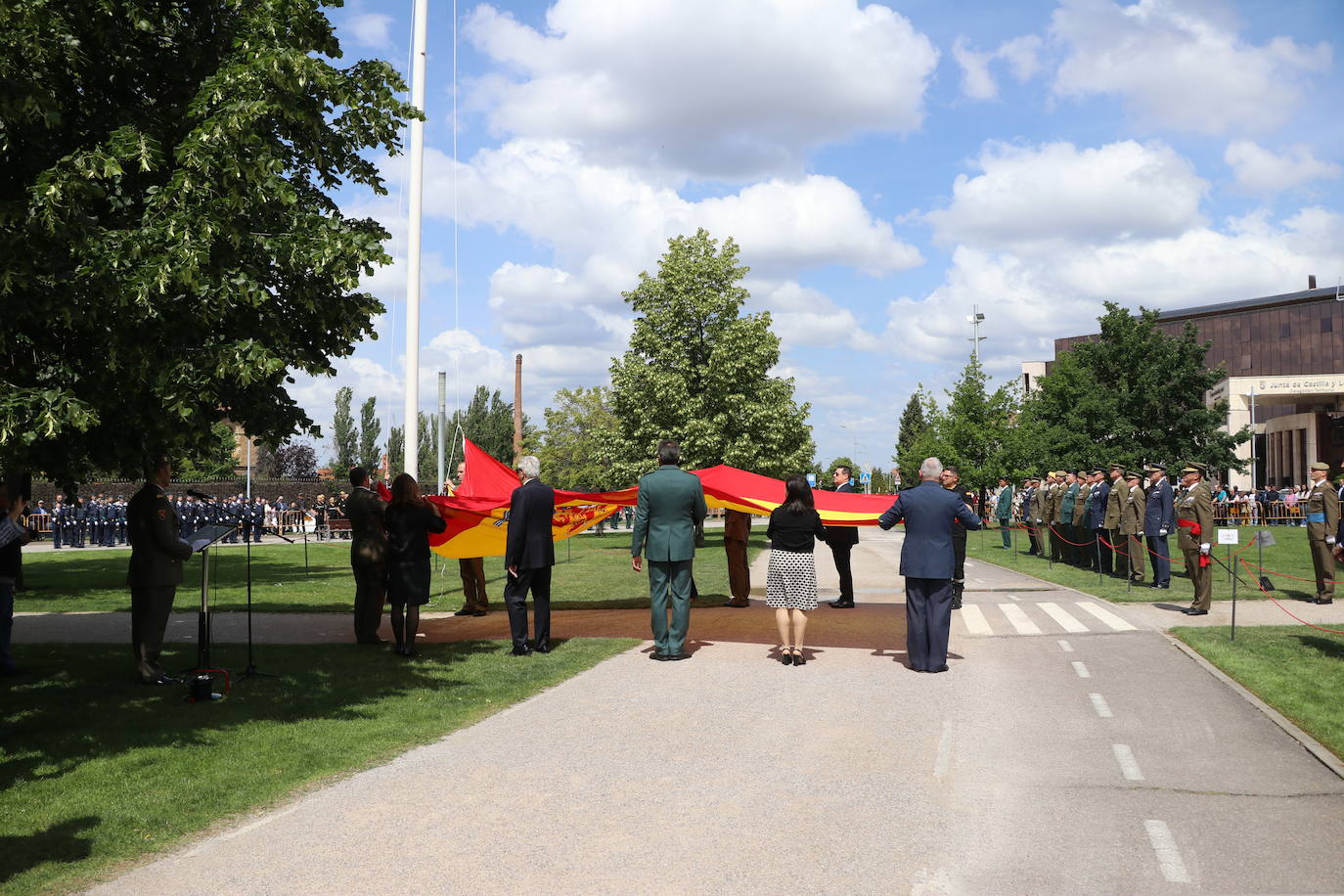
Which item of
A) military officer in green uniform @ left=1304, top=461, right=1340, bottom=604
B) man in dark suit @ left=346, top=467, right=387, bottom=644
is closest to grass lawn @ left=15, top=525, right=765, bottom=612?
man in dark suit @ left=346, top=467, right=387, bottom=644

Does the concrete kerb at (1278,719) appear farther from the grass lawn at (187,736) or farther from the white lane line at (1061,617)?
the grass lawn at (187,736)

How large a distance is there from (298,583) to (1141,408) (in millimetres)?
39939

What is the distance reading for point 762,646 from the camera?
468 inches

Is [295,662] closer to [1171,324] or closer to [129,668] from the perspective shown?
[129,668]

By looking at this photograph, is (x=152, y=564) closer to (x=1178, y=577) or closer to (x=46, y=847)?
(x=46, y=847)

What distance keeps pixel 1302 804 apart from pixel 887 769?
2.22 metres

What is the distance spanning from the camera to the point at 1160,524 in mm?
18453

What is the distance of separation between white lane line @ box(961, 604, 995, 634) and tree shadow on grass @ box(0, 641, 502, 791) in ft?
19.5

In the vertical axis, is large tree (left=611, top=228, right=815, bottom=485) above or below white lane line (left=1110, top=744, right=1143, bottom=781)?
above

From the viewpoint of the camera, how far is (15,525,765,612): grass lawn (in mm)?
17078

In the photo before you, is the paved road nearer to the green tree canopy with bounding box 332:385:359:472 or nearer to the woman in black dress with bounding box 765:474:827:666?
the woman in black dress with bounding box 765:474:827:666

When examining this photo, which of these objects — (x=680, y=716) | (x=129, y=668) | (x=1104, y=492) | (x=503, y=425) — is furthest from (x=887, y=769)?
(x=503, y=425)

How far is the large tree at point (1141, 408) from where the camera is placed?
157ft

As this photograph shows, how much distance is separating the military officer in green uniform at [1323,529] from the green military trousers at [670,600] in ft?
34.4
